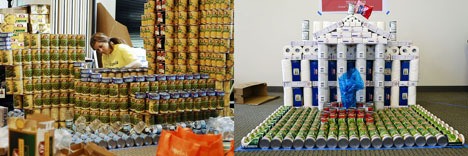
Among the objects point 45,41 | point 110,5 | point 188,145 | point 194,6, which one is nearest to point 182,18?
point 194,6

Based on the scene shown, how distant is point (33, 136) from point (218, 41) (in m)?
1.64

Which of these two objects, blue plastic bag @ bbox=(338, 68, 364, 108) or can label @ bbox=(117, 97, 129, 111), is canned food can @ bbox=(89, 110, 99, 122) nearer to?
can label @ bbox=(117, 97, 129, 111)

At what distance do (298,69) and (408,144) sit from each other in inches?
63.8

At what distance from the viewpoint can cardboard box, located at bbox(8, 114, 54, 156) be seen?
1.75 meters

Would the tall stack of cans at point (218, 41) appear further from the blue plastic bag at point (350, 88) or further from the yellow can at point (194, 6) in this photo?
the blue plastic bag at point (350, 88)

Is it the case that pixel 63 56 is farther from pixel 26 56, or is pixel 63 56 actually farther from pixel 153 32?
pixel 153 32

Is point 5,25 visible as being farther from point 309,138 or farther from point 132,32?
point 309,138

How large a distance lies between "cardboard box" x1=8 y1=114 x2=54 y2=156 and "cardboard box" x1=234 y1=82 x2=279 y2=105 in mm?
2179

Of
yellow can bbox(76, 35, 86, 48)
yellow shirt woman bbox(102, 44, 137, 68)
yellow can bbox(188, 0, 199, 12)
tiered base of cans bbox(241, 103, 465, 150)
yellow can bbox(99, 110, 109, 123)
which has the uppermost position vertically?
yellow can bbox(188, 0, 199, 12)

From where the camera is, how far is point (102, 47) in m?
3.67

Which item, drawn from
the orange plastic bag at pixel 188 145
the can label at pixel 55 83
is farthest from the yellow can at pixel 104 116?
the orange plastic bag at pixel 188 145

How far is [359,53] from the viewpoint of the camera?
412 centimetres

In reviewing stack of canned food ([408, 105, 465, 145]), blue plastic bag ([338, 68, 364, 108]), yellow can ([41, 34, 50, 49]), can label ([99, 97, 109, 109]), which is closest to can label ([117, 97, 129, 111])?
can label ([99, 97, 109, 109])

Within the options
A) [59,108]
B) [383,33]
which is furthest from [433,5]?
[59,108]
